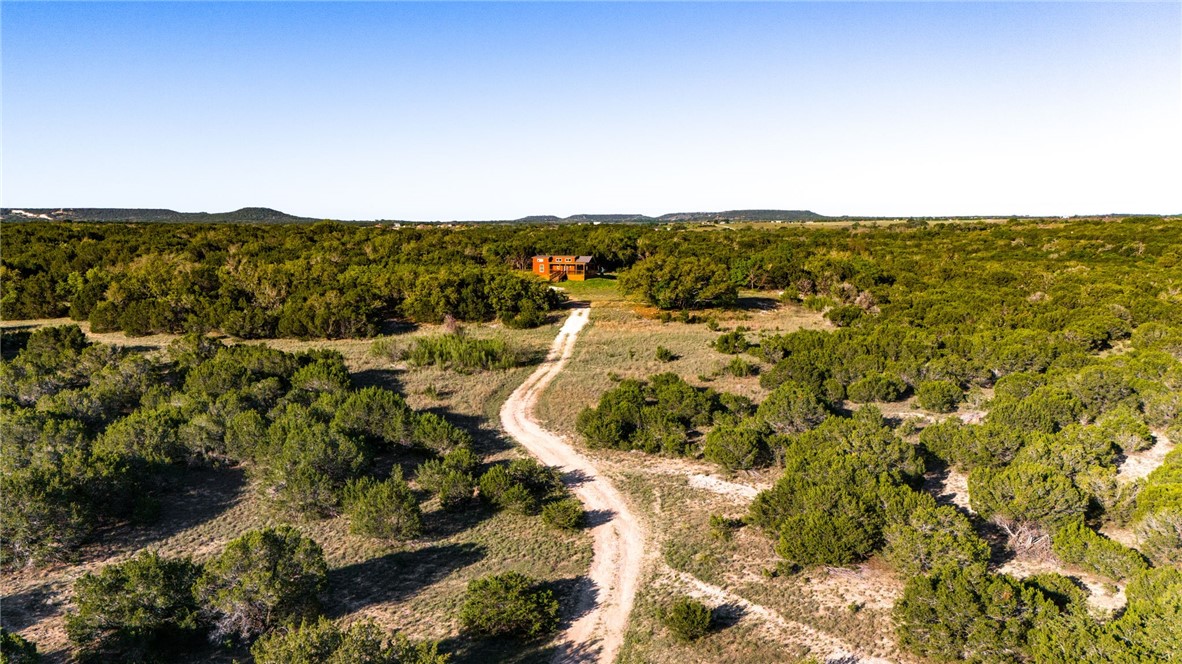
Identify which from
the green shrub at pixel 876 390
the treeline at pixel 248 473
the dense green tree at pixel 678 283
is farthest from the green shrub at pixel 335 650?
the dense green tree at pixel 678 283

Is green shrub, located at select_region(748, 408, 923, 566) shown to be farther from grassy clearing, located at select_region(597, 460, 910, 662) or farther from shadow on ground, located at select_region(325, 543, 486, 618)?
shadow on ground, located at select_region(325, 543, 486, 618)

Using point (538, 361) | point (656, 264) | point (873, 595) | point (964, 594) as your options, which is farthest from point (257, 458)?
point (656, 264)

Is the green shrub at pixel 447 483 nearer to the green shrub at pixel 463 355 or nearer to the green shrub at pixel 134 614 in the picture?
the green shrub at pixel 134 614

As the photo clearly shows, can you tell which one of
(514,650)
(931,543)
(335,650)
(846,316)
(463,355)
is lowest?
(514,650)

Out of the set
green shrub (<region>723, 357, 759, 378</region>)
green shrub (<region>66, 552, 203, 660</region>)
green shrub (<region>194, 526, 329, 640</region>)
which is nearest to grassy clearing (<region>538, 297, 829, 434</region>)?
green shrub (<region>723, 357, 759, 378</region>)

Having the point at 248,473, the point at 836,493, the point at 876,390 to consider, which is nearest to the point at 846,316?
the point at 876,390

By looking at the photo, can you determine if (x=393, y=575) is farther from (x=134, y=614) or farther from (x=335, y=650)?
(x=134, y=614)

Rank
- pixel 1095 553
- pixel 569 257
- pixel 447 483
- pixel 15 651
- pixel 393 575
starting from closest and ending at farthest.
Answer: pixel 15 651 < pixel 1095 553 < pixel 393 575 < pixel 447 483 < pixel 569 257
